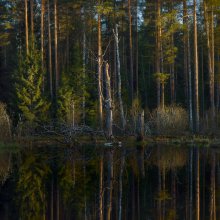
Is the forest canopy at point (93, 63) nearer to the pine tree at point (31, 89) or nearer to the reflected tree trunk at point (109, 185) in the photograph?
the pine tree at point (31, 89)

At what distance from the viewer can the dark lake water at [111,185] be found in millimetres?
10859

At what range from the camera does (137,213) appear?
34.9ft

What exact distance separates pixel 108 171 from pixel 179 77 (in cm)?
3741

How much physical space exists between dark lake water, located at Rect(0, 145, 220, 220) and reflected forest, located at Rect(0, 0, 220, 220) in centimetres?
3

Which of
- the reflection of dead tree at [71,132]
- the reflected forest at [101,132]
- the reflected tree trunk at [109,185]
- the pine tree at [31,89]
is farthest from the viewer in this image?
the pine tree at [31,89]

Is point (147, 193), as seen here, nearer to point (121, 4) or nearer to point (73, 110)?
point (73, 110)

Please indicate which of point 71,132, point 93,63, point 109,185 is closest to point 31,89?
point 71,132

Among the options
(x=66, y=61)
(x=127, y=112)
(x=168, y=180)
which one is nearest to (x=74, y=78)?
(x=127, y=112)

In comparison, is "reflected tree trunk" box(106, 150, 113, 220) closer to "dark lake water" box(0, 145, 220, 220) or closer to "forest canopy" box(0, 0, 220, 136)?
"dark lake water" box(0, 145, 220, 220)

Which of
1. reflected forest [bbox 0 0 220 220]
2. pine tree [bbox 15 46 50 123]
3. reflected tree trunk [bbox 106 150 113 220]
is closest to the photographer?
reflected tree trunk [bbox 106 150 113 220]

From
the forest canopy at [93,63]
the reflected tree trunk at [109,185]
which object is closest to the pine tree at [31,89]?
the forest canopy at [93,63]

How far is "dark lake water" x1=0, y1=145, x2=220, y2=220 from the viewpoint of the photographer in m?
10.9

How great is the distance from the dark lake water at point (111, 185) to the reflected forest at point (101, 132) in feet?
0.10

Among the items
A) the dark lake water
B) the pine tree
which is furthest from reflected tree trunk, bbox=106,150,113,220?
the pine tree
